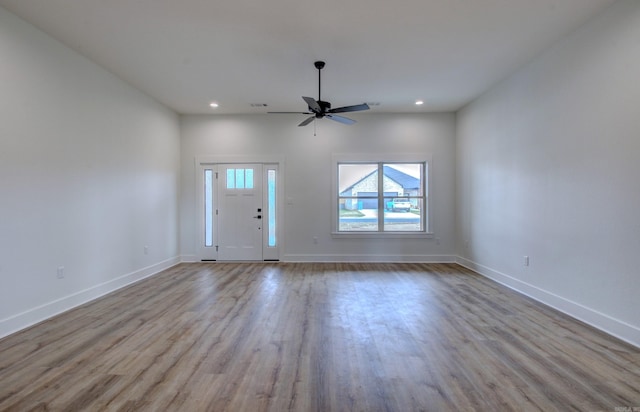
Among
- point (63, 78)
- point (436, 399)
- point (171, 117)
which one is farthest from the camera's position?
point (171, 117)

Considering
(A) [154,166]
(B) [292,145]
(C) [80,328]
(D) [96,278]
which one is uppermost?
(B) [292,145]

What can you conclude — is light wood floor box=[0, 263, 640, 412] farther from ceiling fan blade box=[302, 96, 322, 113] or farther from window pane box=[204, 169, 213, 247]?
ceiling fan blade box=[302, 96, 322, 113]

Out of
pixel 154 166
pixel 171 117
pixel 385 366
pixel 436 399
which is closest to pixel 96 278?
pixel 154 166

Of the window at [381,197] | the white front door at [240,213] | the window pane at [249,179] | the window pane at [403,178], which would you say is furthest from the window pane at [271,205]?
the window pane at [403,178]

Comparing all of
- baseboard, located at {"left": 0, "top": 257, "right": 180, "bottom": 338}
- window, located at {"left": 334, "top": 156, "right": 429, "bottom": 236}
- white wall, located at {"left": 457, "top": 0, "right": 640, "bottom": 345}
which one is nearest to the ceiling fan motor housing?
window, located at {"left": 334, "top": 156, "right": 429, "bottom": 236}

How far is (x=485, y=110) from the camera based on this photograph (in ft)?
16.1

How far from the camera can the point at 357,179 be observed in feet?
20.3

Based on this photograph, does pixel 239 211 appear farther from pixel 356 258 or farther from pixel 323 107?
pixel 323 107

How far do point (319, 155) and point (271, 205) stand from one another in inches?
57.5

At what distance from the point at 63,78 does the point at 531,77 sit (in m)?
5.79

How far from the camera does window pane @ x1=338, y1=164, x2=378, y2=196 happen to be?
20.2 feet

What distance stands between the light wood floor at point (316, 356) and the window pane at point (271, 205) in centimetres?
228

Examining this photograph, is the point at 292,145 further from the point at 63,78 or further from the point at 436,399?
Answer: the point at 436,399

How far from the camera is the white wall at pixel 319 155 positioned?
6.03 metres
